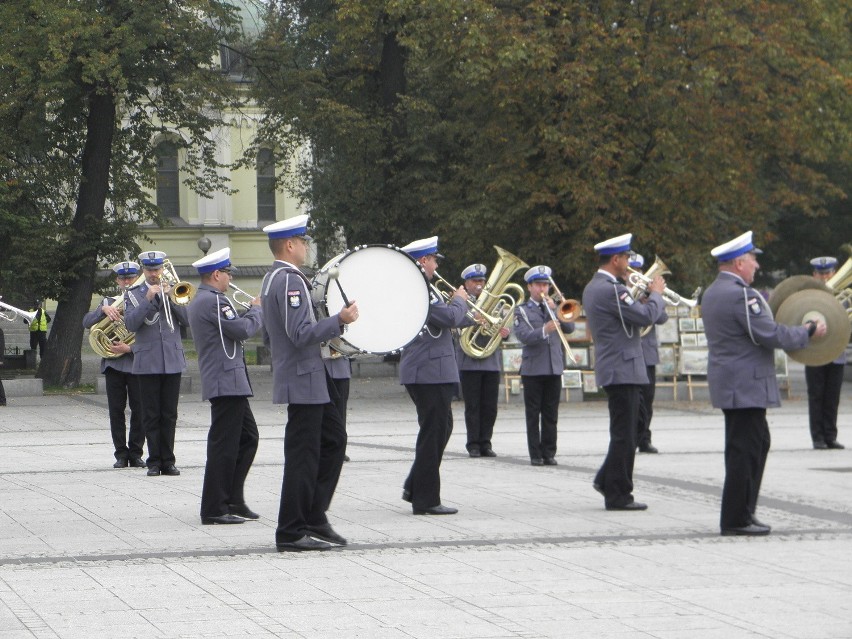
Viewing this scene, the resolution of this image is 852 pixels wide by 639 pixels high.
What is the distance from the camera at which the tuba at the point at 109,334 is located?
15.4m

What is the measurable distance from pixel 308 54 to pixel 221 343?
22.4 m

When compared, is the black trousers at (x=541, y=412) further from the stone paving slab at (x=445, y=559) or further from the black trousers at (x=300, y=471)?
the black trousers at (x=300, y=471)

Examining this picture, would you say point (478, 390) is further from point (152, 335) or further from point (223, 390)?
point (223, 390)

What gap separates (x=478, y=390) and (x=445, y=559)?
7605 mm

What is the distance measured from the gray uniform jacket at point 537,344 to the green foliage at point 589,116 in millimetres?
10136

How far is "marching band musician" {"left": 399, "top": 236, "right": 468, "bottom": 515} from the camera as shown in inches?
437

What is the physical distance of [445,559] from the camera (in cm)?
905

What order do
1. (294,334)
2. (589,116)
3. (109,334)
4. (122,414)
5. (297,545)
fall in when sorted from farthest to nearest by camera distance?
(589,116), (109,334), (122,414), (297,545), (294,334)

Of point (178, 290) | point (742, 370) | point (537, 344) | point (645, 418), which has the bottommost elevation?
point (645, 418)

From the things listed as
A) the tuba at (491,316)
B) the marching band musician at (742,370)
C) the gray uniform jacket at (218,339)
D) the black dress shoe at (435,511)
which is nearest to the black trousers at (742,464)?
the marching band musician at (742,370)

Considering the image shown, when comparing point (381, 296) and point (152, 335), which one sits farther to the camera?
point (152, 335)

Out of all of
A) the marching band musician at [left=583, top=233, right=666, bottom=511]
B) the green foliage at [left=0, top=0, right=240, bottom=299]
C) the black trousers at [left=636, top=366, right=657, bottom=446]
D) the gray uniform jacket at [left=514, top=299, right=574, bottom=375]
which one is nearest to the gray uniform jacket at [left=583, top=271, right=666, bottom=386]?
the marching band musician at [left=583, top=233, right=666, bottom=511]

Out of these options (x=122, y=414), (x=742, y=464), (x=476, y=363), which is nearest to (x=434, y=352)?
(x=742, y=464)

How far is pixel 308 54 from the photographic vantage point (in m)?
32.8
